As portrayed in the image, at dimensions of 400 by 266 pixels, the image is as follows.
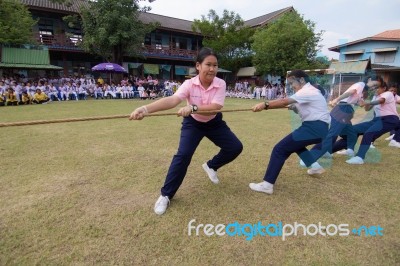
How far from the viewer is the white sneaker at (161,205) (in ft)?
8.98

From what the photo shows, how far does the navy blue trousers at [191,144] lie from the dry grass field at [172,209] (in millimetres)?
288

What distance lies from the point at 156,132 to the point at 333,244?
515cm

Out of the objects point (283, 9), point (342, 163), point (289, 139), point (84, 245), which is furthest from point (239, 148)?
point (283, 9)

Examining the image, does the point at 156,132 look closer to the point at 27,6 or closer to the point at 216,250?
the point at 216,250

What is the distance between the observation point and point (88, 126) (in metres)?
7.48

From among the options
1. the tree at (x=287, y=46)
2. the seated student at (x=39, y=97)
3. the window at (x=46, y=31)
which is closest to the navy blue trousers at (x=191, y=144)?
the seated student at (x=39, y=97)

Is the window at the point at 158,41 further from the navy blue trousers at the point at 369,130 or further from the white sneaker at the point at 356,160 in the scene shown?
the white sneaker at the point at 356,160

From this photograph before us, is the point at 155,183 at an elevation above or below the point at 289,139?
below

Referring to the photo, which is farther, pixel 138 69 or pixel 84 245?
pixel 138 69

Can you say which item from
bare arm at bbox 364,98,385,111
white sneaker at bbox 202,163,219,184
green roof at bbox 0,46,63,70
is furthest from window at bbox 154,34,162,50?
white sneaker at bbox 202,163,219,184

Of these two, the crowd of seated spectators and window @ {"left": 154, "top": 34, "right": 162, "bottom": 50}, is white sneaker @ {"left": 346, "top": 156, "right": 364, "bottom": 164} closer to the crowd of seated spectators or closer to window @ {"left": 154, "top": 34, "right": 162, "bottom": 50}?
the crowd of seated spectators

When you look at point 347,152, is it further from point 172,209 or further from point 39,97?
point 39,97

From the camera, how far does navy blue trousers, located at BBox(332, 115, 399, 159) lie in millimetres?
4484

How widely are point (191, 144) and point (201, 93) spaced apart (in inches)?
22.5
